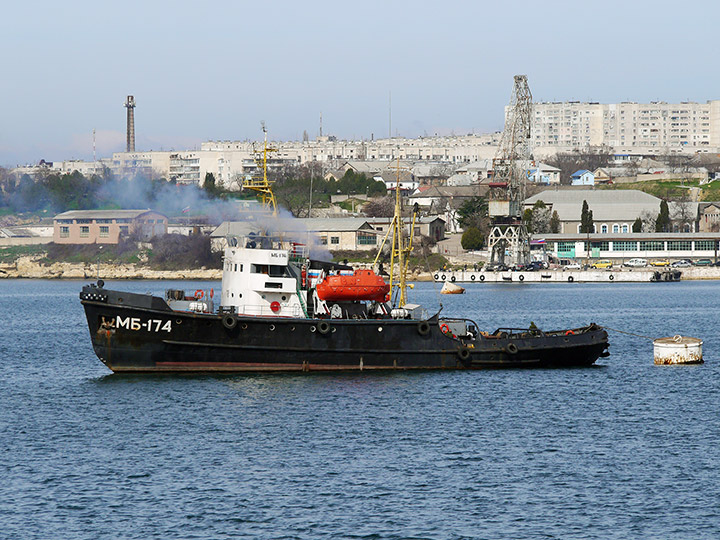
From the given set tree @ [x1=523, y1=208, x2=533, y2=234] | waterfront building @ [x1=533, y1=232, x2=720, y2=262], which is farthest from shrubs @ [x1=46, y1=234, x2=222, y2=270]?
waterfront building @ [x1=533, y1=232, x2=720, y2=262]

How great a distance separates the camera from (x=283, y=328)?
42062 mm

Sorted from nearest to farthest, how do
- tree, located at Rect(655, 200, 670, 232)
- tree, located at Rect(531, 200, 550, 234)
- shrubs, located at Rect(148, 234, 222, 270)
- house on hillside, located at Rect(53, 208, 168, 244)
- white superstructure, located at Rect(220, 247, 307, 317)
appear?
white superstructure, located at Rect(220, 247, 307, 317) → shrubs, located at Rect(148, 234, 222, 270) → house on hillside, located at Rect(53, 208, 168, 244) → tree, located at Rect(655, 200, 670, 232) → tree, located at Rect(531, 200, 550, 234)

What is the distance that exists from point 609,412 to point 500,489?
1167 centimetres

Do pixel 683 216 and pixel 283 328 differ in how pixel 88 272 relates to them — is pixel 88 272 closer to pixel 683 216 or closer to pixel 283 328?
pixel 683 216

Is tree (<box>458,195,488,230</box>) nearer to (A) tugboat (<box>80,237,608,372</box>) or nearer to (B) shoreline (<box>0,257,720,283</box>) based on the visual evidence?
(B) shoreline (<box>0,257,720,283</box>)

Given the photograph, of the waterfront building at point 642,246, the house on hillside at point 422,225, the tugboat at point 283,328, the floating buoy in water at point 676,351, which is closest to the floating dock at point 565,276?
the waterfront building at point 642,246

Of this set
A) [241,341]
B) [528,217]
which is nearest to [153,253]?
[528,217]

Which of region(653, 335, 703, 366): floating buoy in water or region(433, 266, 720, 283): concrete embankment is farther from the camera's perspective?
region(433, 266, 720, 283): concrete embankment

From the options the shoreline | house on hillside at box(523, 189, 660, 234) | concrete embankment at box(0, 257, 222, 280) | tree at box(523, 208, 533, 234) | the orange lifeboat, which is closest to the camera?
the orange lifeboat

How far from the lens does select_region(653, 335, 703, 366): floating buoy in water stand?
49406 millimetres

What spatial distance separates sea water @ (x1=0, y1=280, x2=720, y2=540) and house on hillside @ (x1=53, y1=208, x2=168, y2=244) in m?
103

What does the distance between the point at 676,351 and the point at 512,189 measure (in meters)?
103

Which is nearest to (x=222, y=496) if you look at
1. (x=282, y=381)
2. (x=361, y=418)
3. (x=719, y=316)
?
(x=361, y=418)

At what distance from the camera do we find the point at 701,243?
151375 mm
